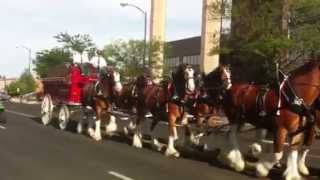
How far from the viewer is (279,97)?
14812 millimetres

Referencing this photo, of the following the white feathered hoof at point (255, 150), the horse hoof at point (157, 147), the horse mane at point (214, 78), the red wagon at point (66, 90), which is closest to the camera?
the white feathered hoof at point (255, 150)

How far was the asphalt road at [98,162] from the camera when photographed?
1471 centimetres

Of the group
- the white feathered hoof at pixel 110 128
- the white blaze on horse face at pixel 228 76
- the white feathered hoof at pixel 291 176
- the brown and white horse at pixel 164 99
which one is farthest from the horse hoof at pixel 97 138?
the white feathered hoof at pixel 291 176

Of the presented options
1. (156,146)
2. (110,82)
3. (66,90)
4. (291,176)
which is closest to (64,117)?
(66,90)

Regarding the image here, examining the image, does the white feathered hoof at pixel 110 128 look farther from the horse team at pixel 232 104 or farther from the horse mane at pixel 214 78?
the horse mane at pixel 214 78

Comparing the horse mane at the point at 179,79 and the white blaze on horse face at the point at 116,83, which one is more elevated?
the horse mane at the point at 179,79

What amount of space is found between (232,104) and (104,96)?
27.7 feet

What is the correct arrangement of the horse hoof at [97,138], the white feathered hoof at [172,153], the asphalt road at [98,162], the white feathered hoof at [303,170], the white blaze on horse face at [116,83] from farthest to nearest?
the white blaze on horse face at [116,83], the horse hoof at [97,138], the white feathered hoof at [172,153], the white feathered hoof at [303,170], the asphalt road at [98,162]

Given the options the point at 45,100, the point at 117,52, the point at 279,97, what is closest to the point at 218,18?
the point at 45,100

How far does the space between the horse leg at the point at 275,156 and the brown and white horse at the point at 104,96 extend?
9909 mm

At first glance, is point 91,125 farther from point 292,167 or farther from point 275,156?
point 292,167

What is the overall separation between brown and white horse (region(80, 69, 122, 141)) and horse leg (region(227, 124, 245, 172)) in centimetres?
785

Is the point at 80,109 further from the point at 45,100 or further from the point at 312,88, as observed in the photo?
the point at 312,88

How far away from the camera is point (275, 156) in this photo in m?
14.3
